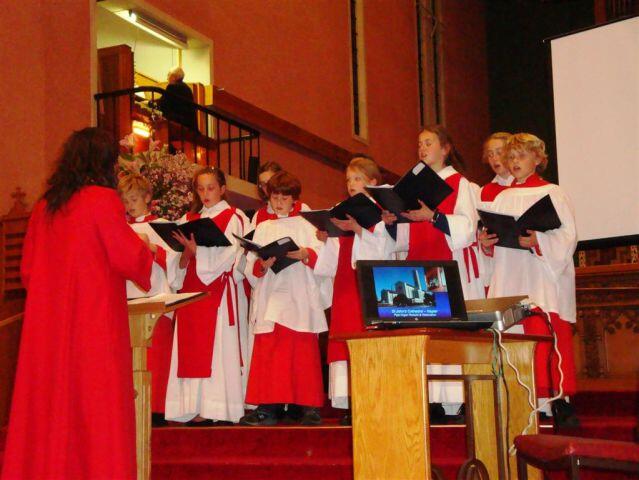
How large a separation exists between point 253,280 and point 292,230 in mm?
384

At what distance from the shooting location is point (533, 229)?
4.76m

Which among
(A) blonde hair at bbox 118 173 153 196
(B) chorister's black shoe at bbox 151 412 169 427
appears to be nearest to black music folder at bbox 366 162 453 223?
(A) blonde hair at bbox 118 173 153 196

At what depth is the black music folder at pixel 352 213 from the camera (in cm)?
468

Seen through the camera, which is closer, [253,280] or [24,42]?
[253,280]

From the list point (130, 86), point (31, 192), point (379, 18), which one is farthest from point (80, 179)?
point (379, 18)

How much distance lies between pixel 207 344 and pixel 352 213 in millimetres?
1385

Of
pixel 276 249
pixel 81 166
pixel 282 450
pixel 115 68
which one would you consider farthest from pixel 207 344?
pixel 115 68

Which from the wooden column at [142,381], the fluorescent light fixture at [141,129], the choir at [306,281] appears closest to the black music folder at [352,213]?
the choir at [306,281]

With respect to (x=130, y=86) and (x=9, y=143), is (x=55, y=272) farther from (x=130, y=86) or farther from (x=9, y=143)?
(x=130, y=86)

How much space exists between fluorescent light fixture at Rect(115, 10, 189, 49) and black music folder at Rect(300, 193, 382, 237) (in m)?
5.41

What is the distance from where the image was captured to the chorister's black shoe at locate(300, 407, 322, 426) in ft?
17.6

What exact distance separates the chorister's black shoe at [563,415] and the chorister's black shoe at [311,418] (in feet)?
4.33

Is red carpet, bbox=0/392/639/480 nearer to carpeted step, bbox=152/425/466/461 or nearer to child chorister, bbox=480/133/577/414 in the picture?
carpeted step, bbox=152/425/466/461

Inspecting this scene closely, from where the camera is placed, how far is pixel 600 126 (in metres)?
5.83
